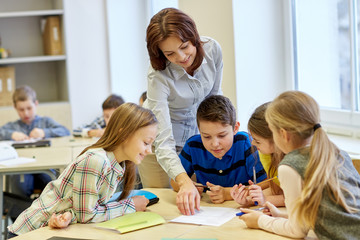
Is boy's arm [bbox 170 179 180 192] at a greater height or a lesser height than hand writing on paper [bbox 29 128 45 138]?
lesser

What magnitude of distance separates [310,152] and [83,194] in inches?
31.1

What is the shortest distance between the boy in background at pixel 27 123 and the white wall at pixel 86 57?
769mm

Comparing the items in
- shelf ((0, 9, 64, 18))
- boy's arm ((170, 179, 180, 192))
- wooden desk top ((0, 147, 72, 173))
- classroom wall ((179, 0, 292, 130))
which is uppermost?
shelf ((0, 9, 64, 18))

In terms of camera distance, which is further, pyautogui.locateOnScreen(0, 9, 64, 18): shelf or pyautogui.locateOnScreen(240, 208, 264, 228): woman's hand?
pyautogui.locateOnScreen(0, 9, 64, 18): shelf

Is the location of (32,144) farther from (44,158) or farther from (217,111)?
(217,111)

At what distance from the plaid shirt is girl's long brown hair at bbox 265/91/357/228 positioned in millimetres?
634

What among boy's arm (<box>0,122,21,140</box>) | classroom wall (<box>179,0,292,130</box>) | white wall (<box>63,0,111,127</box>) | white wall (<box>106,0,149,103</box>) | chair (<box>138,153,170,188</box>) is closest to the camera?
chair (<box>138,153,170,188</box>)

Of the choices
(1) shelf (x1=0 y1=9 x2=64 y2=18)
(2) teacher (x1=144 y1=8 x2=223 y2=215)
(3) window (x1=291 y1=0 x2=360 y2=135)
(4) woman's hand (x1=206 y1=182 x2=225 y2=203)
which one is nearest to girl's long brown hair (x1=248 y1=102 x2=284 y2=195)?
(4) woman's hand (x1=206 y1=182 x2=225 y2=203)

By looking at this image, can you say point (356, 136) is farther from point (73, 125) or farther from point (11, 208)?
point (73, 125)

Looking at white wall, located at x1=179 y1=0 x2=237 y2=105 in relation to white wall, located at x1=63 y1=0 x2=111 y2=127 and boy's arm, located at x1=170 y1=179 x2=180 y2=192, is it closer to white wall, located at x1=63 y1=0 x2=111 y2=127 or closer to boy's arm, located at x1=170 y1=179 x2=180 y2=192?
boy's arm, located at x1=170 y1=179 x2=180 y2=192

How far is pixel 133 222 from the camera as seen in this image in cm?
172

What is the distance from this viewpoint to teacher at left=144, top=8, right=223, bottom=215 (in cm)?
198

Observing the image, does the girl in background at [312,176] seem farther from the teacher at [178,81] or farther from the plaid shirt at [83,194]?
the plaid shirt at [83,194]

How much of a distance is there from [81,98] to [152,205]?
11.0 ft
